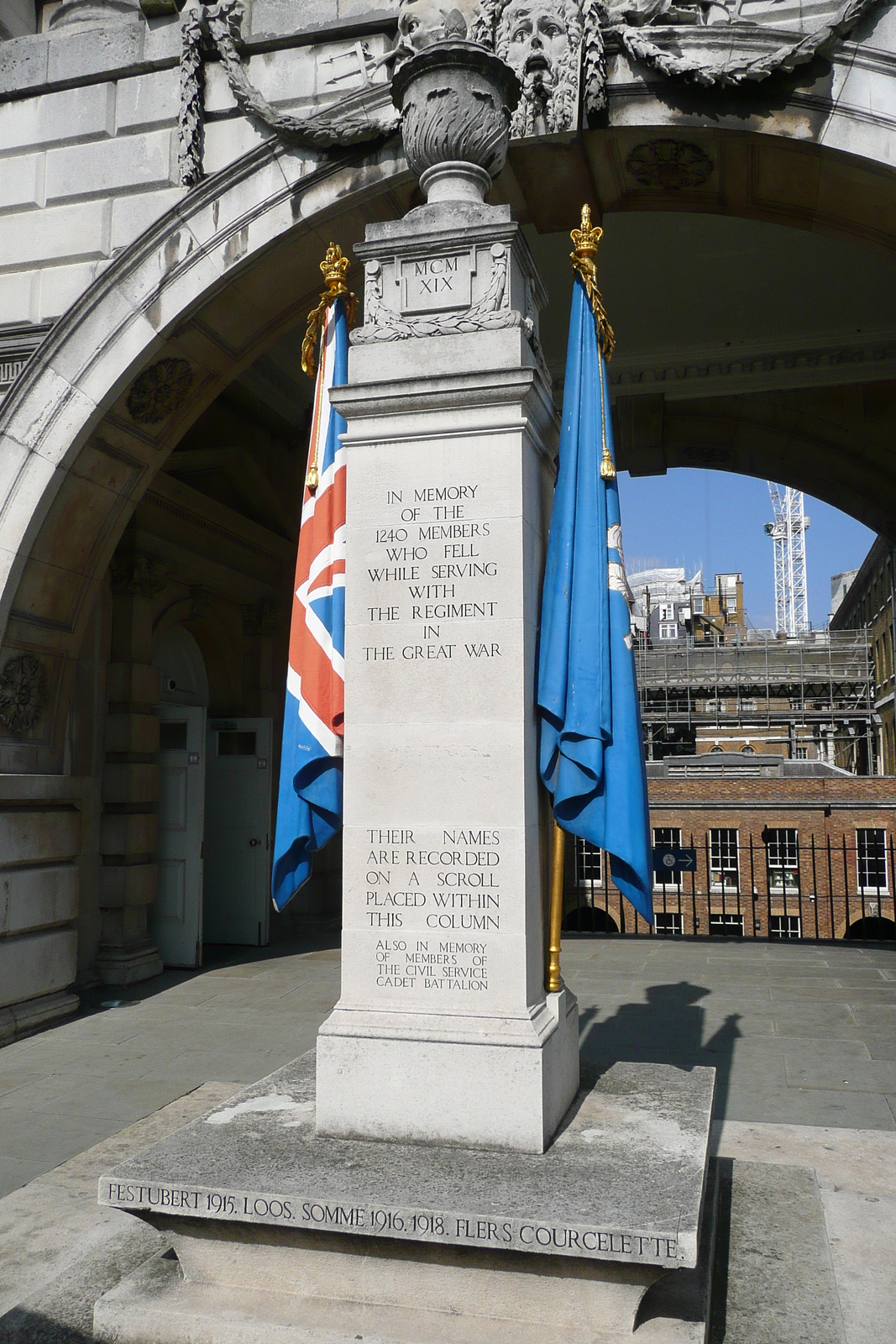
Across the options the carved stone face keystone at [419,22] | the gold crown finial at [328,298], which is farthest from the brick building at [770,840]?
the gold crown finial at [328,298]

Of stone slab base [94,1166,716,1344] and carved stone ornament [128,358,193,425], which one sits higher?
carved stone ornament [128,358,193,425]

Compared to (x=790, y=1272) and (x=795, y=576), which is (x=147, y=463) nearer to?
(x=790, y=1272)

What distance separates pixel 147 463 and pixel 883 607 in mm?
40800

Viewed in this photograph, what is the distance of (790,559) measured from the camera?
358ft

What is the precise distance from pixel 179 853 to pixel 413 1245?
792 centimetres

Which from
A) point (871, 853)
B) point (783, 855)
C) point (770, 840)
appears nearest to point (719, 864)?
point (783, 855)

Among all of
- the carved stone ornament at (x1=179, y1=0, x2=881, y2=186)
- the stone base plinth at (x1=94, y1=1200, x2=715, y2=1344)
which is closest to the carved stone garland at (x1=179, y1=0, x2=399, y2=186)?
the carved stone ornament at (x1=179, y1=0, x2=881, y2=186)

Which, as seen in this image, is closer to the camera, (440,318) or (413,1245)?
(413,1245)

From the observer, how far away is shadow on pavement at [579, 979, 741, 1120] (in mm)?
6625

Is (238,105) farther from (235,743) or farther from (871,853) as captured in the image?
(871,853)

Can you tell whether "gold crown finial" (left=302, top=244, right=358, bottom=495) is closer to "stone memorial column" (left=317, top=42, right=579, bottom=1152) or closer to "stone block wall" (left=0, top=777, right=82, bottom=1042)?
"stone memorial column" (left=317, top=42, right=579, bottom=1152)

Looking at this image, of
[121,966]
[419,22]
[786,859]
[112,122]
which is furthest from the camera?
[786,859]

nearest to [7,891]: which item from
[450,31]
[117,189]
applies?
[117,189]

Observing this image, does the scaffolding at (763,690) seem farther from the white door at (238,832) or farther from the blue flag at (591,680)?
the blue flag at (591,680)
